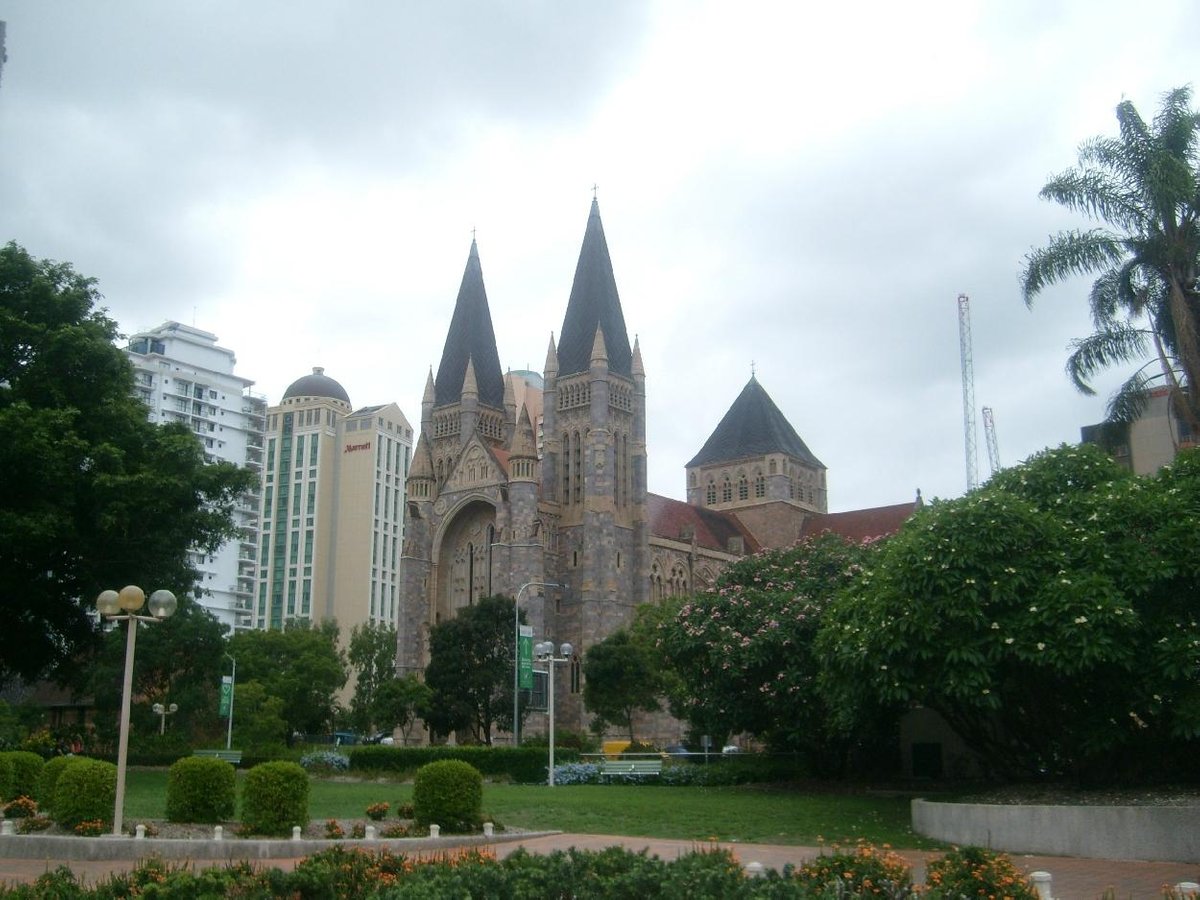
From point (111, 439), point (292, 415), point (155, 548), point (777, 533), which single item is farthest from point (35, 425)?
point (292, 415)

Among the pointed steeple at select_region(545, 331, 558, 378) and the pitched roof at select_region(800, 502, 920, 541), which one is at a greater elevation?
the pointed steeple at select_region(545, 331, 558, 378)

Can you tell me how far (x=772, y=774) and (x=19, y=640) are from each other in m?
20.1

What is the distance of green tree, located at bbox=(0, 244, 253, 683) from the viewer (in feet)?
85.3

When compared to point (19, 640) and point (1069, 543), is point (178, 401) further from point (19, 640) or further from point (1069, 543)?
point (1069, 543)

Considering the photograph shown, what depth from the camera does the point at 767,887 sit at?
8.25 meters

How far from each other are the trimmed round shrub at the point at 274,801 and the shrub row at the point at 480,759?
17291mm

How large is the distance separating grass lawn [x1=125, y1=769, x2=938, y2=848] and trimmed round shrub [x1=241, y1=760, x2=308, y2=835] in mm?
3333

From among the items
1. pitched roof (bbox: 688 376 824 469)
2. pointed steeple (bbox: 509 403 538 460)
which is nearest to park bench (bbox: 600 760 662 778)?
pointed steeple (bbox: 509 403 538 460)

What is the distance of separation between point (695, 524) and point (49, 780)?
63.7 meters

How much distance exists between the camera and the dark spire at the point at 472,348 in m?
77.9

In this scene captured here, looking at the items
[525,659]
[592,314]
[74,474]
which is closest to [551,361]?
[592,314]

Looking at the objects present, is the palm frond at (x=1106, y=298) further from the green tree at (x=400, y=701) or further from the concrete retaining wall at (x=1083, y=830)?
the green tree at (x=400, y=701)

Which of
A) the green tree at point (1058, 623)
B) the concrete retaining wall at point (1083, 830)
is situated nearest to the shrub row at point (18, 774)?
the green tree at point (1058, 623)

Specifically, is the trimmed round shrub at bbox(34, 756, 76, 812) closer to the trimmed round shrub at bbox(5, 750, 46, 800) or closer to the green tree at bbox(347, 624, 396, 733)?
the trimmed round shrub at bbox(5, 750, 46, 800)
